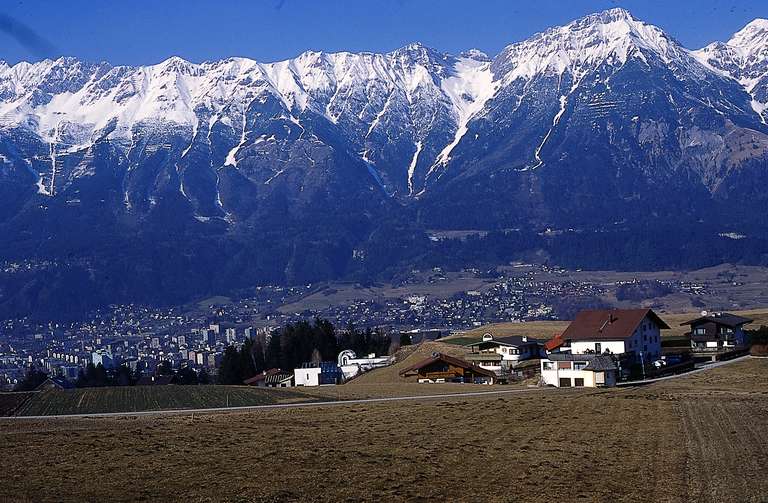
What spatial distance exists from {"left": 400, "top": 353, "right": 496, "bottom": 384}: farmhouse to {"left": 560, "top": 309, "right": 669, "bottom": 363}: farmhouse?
6.67 metres

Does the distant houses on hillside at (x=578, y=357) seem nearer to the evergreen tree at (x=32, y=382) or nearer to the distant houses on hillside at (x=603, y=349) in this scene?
the distant houses on hillside at (x=603, y=349)

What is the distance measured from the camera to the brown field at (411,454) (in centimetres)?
2934

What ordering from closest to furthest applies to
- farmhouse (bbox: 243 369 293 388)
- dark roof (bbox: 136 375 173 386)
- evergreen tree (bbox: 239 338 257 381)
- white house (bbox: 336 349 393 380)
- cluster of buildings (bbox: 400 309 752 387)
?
cluster of buildings (bbox: 400 309 752 387)
farmhouse (bbox: 243 369 293 388)
white house (bbox: 336 349 393 380)
evergreen tree (bbox: 239 338 257 381)
dark roof (bbox: 136 375 173 386)

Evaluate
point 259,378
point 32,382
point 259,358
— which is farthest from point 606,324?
point 32,382

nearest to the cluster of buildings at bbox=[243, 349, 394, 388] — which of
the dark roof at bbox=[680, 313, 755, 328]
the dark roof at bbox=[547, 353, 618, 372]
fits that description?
the dark roof at bbox=[547, 353, 618, 372]

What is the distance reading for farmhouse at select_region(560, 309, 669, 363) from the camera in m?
85.2

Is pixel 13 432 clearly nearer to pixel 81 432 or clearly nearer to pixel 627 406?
pixel 81 432

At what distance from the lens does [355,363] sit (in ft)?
343

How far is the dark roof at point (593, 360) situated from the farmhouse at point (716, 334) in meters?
20.5

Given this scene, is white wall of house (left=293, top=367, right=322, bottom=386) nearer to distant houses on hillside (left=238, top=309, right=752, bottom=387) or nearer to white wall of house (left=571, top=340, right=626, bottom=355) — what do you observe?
distant houses on hillside (left=238, top=309, right=752, bottom=387)

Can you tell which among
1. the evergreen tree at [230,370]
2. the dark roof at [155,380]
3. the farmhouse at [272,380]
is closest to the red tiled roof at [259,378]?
the farmhouse at [272,380]

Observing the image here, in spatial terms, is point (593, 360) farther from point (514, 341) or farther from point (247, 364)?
point (247, 364)

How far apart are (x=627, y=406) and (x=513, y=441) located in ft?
48.0

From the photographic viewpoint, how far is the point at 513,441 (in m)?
38.6
